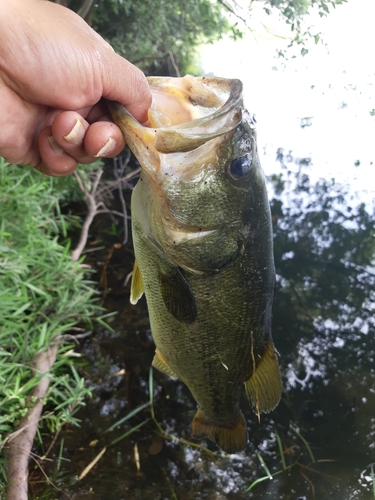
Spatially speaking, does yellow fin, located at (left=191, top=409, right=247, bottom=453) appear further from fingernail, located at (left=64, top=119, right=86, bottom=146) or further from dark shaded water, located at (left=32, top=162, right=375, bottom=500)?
fingernail, located at (left=64, top=119, right=86, bottom=146)

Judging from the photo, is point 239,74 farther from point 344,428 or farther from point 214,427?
point 214,427

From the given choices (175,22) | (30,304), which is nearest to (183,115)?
(30,304)

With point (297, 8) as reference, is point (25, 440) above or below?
below

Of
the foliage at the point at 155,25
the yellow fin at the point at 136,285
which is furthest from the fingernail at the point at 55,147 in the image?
the foliage at the point at 155,25

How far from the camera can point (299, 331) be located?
162 inches

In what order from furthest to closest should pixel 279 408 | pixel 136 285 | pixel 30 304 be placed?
pixel 279 408
pixel 30 304
pixel 136 285

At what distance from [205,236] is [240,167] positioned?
10.7 inches

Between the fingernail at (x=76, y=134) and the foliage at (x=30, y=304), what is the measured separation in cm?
139

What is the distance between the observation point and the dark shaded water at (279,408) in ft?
9.73

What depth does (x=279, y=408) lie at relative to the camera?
140 inches

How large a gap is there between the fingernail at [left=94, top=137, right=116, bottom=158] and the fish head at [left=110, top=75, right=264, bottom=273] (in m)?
0.05

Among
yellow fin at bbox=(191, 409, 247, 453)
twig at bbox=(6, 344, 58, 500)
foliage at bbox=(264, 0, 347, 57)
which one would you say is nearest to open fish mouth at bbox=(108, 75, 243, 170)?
yellow fin at bbox=(191, 409, 247, 453)

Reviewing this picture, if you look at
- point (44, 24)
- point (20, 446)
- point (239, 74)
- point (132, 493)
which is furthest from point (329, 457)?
point (239, 74)

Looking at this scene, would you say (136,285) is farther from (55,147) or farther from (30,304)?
(30,304)
